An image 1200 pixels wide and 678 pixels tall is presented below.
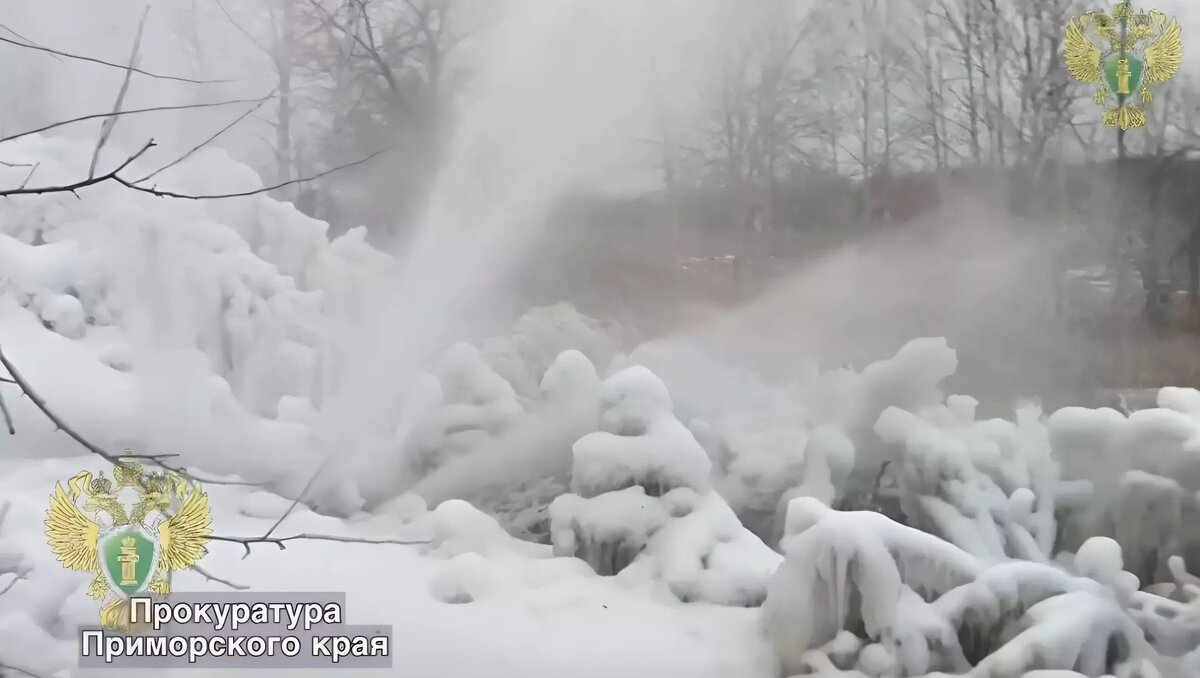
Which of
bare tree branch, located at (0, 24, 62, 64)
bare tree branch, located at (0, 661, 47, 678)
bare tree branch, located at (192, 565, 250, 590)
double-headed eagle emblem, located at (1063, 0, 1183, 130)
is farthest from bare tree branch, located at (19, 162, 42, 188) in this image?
double-headed eagle emblem, located at (1063, 0, 1183, 130)

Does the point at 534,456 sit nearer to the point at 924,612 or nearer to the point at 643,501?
the point at 643,501

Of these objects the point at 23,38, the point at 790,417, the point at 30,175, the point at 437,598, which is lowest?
the point at 437,598

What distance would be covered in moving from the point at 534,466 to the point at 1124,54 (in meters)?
1.68

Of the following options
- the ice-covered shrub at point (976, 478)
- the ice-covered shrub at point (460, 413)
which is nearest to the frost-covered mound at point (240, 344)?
the ice-covered shrub at point (460, 413)

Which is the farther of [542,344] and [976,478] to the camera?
[542,344]

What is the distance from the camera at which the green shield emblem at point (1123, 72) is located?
1.73 metres

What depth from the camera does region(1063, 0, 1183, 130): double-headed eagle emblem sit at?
5.69 feet

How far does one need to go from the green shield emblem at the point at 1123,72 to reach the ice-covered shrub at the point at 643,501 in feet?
4.18

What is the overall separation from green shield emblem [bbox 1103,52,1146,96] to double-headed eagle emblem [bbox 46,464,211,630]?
2280 millimetres

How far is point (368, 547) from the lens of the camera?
167 centimetres

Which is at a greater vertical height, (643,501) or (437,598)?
(643,501)

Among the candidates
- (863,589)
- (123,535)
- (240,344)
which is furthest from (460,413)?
(863,589)

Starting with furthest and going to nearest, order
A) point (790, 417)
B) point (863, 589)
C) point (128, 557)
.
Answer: point (790, 417)
point (128, 557)
point (863, 589)

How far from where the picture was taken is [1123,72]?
1728 mm
